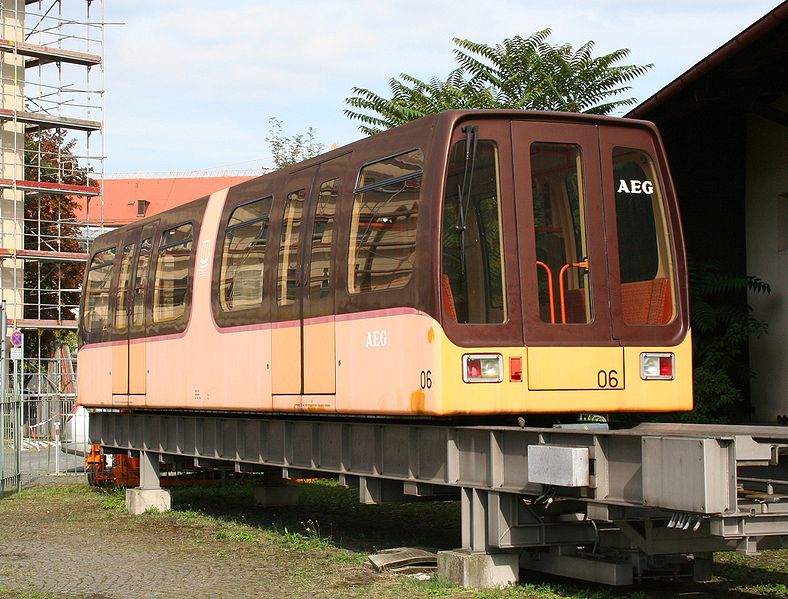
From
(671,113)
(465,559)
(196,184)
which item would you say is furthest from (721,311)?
(196,184)

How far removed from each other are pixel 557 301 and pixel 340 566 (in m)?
3.39

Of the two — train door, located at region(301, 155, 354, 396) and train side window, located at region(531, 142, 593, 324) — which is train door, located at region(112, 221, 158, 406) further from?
train side window, located at region(531, 142, 593, 324)

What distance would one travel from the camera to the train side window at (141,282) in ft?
57.9

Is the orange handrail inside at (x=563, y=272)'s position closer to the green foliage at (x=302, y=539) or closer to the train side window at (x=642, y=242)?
the train side window at (x=642, y=242)

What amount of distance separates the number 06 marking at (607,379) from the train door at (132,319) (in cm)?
823

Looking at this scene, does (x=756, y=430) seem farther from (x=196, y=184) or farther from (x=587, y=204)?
(x=196, y=184)

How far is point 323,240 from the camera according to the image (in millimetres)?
12398

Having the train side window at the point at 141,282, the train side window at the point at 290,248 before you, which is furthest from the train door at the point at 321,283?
the train side window at the point at 141,282

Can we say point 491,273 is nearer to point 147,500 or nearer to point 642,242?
point 642,242

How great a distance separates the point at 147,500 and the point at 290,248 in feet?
21.9

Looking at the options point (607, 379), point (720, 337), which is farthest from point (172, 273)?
point (720, 337)

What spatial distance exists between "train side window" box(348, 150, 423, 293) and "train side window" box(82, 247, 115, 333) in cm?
825

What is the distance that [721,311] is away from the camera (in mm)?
18594

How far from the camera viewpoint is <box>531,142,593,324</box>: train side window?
10.8 m
